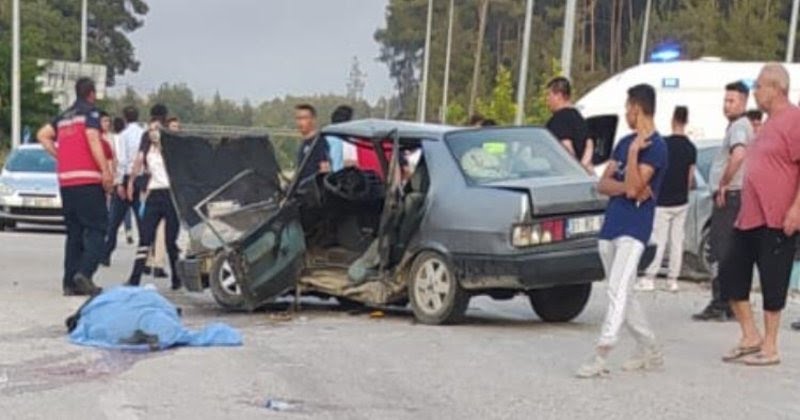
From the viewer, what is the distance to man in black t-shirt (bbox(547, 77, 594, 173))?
13695 millimetres

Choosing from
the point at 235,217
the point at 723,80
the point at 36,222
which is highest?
the point at 723,80

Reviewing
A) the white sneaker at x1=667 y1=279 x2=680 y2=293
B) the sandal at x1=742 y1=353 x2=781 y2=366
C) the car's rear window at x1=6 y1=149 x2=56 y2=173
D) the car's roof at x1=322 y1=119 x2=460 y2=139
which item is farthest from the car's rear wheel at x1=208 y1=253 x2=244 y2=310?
the car's rear window at x1=6 y1=149 x2=56 y2=173

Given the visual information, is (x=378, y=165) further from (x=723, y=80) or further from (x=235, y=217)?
(x=723, y=80)

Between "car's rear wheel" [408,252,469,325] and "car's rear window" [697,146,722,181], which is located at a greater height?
"car's rear window" [697,146,722,181]

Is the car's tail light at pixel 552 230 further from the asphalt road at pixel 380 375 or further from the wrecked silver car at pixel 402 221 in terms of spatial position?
the asphalt road at pixel 380 375

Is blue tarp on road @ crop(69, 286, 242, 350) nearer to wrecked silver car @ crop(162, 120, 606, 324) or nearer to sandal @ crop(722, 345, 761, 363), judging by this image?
wrecked silver car @ crop(162, 120, 606, 324)

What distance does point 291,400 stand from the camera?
27.2 feet

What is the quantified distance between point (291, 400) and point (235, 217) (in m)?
4.71

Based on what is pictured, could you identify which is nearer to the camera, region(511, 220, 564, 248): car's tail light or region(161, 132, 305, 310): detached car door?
region(511, 220, 564, 248): car's tail light

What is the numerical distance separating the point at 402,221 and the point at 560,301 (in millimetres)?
1510

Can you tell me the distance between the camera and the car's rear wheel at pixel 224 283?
12344 millimetres

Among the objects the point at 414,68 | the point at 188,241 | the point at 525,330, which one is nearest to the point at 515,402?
the point at 525,330

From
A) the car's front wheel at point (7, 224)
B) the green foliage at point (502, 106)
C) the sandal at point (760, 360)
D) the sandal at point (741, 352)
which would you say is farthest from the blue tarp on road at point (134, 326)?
the green foliage at point (502, 106)

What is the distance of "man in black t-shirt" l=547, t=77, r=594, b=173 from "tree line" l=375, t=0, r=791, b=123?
33.7 meters
